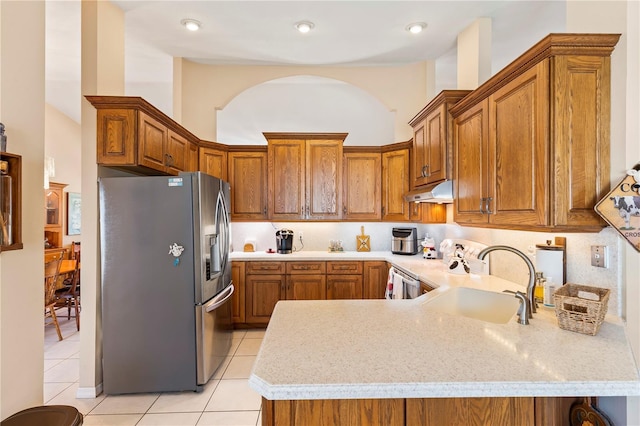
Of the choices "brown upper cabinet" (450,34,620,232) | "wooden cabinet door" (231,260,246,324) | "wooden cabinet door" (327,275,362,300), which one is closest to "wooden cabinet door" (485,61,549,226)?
"brown upper cabinet" (450,34,620,232)

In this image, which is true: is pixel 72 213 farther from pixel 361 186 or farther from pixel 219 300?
pixel 361 186

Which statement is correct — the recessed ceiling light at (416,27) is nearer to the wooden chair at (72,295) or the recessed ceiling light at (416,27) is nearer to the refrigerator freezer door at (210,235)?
the refrigerator freezer door at (210,235)

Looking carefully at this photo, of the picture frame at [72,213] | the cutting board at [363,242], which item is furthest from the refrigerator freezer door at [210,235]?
the picture frame at [72,213]

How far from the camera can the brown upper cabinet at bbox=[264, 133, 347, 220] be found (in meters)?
3.73

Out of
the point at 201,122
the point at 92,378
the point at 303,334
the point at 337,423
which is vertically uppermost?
the point at 201,122

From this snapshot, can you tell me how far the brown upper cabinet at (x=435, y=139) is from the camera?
7.88 ft

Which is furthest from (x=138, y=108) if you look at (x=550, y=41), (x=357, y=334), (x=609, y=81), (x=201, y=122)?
(x=609, y=81)

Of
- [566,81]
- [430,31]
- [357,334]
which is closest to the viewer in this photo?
[357,334]

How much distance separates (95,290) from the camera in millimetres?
2336

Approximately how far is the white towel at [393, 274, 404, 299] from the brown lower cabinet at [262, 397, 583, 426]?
1.79 meters

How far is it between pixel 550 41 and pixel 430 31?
182cm

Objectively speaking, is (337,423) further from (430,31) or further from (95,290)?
(430,31)

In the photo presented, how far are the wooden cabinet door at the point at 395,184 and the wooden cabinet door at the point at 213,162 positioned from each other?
2054 millimetres

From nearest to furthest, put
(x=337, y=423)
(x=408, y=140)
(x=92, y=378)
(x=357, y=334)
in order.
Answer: (x=337, y=423), (x=357, y=334), (x=92, y=378), (x=408, y=140)
